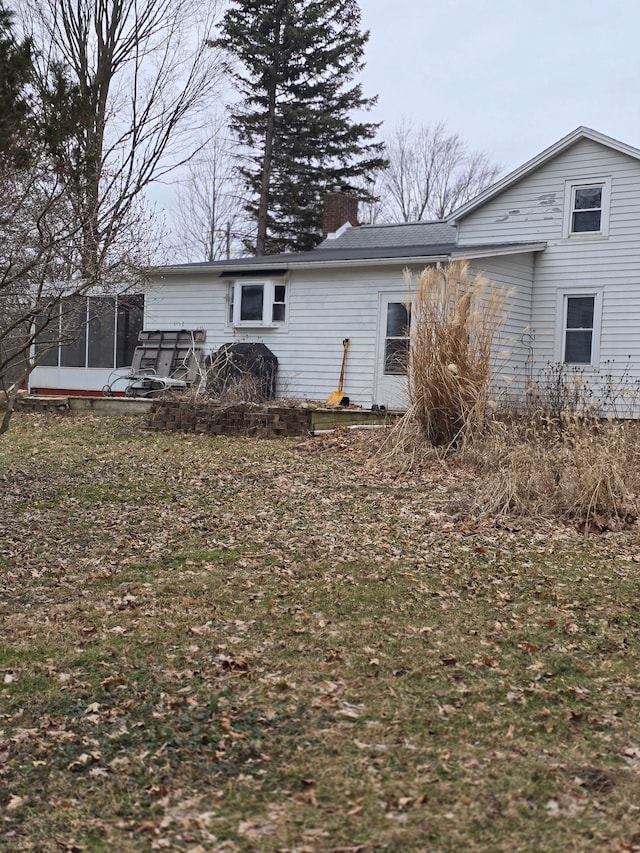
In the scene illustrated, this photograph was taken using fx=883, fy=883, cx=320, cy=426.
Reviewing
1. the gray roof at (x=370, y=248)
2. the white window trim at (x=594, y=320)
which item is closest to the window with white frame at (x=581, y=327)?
the white window trim at (x=594, y=320)

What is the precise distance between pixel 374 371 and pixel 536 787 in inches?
472

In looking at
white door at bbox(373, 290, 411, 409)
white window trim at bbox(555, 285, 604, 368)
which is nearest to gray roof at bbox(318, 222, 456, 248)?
white window trim at bbox(555, 285, 604, 368)

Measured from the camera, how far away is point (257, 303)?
648 inches

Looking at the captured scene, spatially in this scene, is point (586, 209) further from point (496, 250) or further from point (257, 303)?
point (257, 303)

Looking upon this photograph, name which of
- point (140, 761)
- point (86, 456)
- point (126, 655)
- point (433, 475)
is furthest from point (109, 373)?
point (140, 761)

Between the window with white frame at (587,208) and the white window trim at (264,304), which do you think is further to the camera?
the white window trim at (264,304)

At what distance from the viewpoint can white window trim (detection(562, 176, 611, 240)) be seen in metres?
15.2

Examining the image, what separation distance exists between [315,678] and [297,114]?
83.0 ft

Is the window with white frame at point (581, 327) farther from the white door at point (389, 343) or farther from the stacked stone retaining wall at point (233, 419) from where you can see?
the stacked stone retaining wall at point (233, 419)

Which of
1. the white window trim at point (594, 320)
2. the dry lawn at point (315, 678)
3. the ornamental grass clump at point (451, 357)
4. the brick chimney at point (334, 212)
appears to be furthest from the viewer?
the brick chimney at point (334, 212)

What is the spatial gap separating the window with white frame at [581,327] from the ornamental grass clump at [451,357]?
243 inches

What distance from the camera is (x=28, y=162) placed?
22.6 feet

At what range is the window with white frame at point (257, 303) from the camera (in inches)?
638

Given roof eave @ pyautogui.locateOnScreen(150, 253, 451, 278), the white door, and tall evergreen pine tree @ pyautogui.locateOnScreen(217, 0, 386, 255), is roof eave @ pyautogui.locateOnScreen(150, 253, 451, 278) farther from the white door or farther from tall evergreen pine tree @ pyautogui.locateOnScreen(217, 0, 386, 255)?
tall evergreen pine tree @ pyautogui.locateOnScreen(217, 0, 386, 255)
